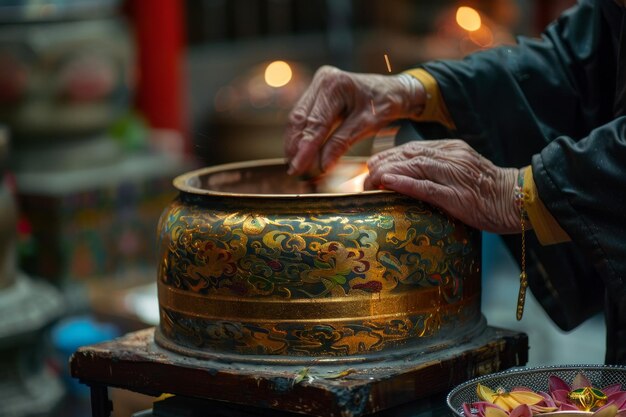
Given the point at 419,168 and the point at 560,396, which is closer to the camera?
the point at 560,396

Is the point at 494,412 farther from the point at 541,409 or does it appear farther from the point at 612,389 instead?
the point at 612,389

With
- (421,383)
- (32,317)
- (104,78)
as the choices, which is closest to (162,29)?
(104,78)

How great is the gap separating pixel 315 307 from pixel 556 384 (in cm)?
40

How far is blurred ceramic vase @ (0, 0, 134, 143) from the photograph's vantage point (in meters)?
5.54

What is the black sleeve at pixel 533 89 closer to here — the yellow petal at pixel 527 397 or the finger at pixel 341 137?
the finger at pixel 341 137

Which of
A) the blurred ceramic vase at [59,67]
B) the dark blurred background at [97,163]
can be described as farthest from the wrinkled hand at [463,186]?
the blurred ceramic vase at [59,67]

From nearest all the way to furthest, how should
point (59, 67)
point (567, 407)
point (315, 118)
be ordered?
point (567, 407) → point (315, 118) → point (59, 67)

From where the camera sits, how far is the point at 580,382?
185 cm

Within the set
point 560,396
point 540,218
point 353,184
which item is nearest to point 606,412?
point 560,396

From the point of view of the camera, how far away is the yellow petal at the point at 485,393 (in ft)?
5.85

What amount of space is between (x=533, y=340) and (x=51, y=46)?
2.60 m

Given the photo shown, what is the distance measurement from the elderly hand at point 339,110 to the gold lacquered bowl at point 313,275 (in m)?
0.40

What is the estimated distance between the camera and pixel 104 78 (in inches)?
229

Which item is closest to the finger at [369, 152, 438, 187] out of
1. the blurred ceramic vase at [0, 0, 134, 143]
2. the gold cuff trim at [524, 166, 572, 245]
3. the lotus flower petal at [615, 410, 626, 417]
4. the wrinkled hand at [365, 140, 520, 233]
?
the wrinkled hand at [365, 140, 520, 233]
